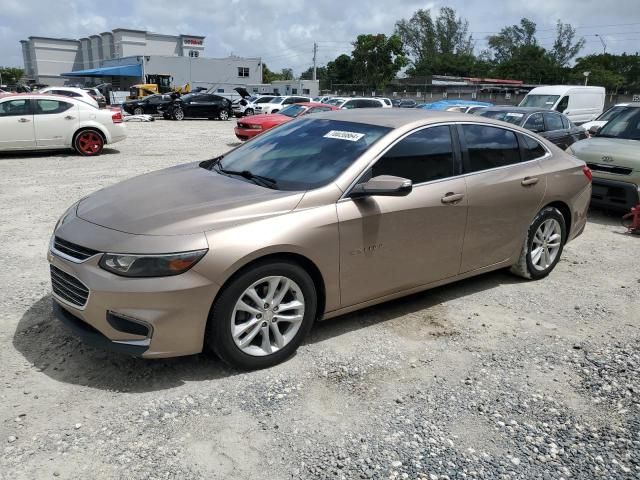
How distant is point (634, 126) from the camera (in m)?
8.68

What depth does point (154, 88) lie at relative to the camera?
43406mm

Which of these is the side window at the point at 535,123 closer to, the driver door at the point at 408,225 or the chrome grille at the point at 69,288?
the driver door at the point at 408,225

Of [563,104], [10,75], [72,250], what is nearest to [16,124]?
[72,250]

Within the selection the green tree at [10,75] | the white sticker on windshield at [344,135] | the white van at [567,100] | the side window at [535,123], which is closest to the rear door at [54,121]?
the side window at [535,123]

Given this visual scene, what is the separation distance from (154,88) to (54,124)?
3252 centimetres

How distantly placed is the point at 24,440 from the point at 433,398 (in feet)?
7.37

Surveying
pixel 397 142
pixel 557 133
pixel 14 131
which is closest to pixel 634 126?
pixel 557 133

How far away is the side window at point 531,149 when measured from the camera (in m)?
5.01

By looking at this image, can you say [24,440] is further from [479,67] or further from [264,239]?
[479,67]

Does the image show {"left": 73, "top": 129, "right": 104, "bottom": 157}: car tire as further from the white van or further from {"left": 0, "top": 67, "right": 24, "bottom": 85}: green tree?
{"left": 0, "top": 67, "right": 24, "bottom": 85}: green tree

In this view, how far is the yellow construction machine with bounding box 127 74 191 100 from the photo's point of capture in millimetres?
42125

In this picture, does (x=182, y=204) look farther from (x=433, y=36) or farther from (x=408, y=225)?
(x=433, y=36)

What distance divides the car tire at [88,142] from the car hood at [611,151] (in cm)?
1083

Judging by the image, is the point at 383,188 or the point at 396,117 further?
the point at 396,117
